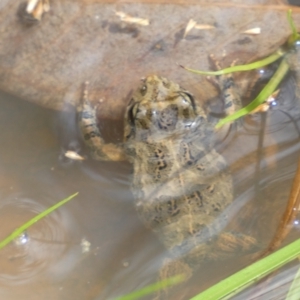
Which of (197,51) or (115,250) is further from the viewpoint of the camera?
(115,250)

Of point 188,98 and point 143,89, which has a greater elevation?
point 143,89

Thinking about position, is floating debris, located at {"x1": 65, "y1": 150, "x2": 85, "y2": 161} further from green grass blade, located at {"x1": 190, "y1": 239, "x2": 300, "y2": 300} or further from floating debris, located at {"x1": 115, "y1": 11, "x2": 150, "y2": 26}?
green grass blade, located at {"x1": 190, "y1": 239, "x2": 300, "y2": 300}

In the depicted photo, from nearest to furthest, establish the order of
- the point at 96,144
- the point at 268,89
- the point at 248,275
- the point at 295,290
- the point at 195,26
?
1. the point at 248,275
2. the point at 295,290
3. the point at 268,89
4. the point at 195,26
5. the point at 96,144

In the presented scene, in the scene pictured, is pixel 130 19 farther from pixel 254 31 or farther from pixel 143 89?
pixel 254 31

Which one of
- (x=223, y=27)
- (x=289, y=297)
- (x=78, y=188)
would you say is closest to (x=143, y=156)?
(x=78, y=188)

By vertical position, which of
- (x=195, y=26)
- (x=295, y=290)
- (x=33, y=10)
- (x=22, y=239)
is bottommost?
(x=295, y=290)

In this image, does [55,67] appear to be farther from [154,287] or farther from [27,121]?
[154,287]

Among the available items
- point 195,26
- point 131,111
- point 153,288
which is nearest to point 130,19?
point 195,26
